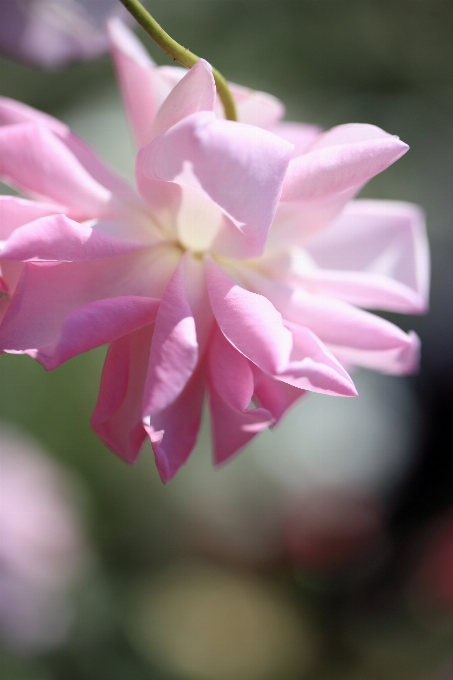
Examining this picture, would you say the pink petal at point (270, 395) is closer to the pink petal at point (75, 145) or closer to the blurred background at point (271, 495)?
the pink petal at point (75, 145)

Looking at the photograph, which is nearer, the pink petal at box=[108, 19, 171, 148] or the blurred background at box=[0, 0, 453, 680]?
the pink petal at box=[108, 19, 171, 148]

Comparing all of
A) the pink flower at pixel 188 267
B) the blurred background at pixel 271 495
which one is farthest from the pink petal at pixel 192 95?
the blurred background at pixel 271 495

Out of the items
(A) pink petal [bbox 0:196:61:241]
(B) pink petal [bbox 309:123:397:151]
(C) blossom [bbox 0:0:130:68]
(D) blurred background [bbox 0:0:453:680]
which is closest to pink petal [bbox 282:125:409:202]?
(B) pink petal [bbox 309:123:397:151]

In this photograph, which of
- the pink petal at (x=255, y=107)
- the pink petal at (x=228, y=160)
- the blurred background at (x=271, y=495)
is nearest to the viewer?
the pink petal at (x=228, y=160)

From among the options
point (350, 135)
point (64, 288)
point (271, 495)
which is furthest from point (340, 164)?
point (271, 495)

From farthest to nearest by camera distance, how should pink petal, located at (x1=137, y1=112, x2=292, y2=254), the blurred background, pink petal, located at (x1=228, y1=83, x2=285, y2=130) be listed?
the blurred background, pink petal, located at (x1=228, y1=83, x2=285, y2=130), pink petal, located at (x1=137, y1=112, x2=292, y2=254)

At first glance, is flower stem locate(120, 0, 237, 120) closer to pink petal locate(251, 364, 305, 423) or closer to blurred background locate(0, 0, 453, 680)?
pink petal locate(251, 364, 305, 423)
